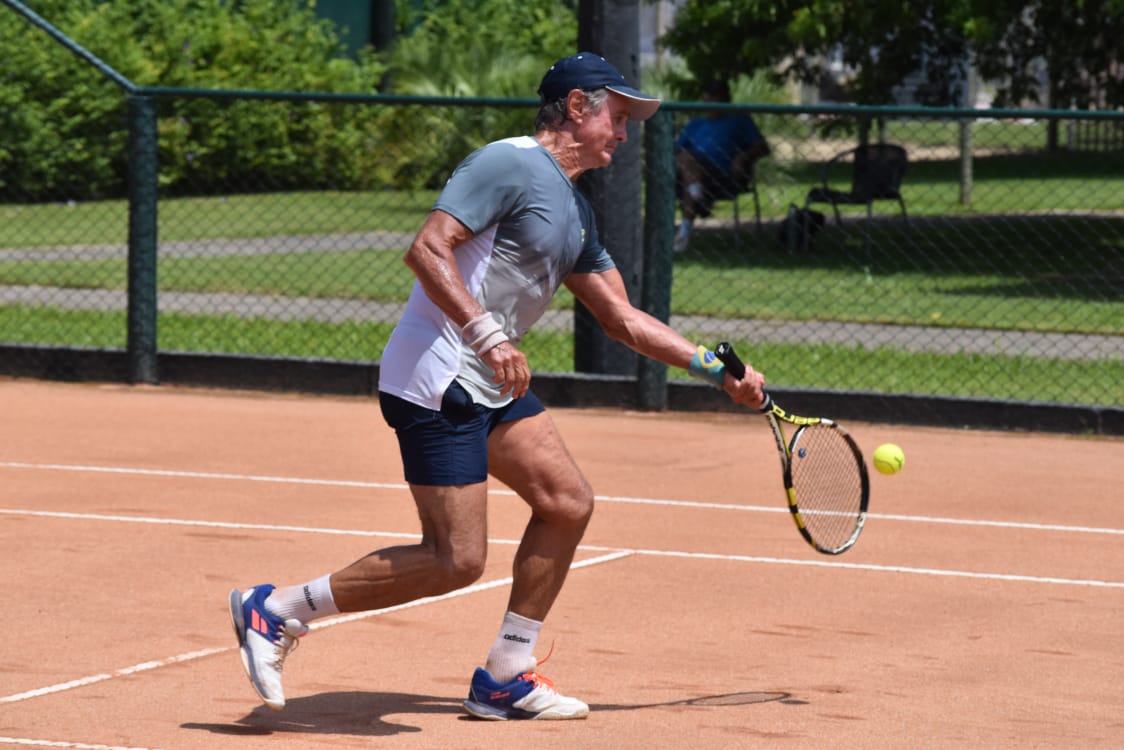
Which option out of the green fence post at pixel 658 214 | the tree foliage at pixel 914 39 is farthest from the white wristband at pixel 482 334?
the tree foliage at pixel 914 39

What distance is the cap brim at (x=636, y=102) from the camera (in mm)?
5539

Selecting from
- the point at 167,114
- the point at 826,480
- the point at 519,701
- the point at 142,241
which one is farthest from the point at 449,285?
the point at 167,114

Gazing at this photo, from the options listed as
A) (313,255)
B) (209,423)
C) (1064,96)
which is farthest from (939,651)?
(1064,96)

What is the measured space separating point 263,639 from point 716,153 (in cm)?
1440

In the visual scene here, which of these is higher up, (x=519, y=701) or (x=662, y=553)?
(x=519, y=701)

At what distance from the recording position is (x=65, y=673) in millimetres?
6086

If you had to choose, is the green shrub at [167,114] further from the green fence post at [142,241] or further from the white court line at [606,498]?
the white court line at [606,498]

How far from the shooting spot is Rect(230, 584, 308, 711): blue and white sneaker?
5438 millimetres

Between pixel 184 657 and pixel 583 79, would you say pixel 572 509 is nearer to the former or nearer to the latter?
pixel 583 79

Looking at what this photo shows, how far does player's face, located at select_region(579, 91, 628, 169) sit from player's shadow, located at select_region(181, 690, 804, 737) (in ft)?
5.50

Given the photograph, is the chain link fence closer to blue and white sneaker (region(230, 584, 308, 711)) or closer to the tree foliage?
the tree foliage

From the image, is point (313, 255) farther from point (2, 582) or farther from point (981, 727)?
point (981, 727)

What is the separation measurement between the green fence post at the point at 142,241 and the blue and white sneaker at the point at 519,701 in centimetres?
763

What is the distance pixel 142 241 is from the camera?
501 inches
